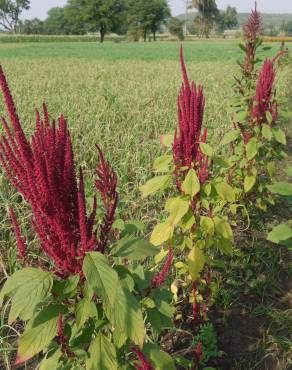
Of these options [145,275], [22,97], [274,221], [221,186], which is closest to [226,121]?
[274,221]

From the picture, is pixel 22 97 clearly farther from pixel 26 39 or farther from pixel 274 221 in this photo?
pixel 26 39

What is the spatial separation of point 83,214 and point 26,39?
69267mm

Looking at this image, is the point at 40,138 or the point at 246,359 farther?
the point at 246,359

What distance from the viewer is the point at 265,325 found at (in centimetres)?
246

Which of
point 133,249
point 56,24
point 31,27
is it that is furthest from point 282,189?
point 31,27

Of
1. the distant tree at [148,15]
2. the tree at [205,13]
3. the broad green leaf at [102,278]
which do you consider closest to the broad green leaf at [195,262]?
the broad green leaf at [102,278]

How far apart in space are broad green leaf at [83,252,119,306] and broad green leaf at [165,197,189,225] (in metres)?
0.93

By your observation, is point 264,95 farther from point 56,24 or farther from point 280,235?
point 56,24

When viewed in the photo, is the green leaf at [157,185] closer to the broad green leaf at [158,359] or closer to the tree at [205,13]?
the broad green leaf at [158,359]

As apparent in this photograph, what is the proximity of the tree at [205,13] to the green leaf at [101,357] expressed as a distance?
93434 millimetres

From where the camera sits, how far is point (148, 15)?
262 feet

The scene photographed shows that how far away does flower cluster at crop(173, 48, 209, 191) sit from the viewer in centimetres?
181

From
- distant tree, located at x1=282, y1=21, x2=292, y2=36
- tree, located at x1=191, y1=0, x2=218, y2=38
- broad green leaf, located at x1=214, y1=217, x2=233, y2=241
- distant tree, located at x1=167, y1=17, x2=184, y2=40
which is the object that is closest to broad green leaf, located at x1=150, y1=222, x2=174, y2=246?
broad green leaf, located at x1=214, y1=217, x2=233, y2=241

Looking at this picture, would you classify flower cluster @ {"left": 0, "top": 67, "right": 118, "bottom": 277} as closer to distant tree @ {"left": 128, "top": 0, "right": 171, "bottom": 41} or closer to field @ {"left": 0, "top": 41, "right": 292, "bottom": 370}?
field @ {"left": 0, "top": 41, "right": 292, "bottom": 370}
